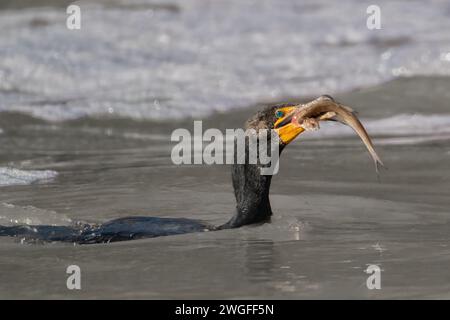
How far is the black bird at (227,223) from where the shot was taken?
674cm

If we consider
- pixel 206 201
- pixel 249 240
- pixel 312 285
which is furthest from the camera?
pixel 206 201

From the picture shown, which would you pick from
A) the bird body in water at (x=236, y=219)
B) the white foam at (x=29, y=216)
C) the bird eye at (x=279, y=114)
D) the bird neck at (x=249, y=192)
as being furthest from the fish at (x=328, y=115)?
the white foam at (x=29, y=216)

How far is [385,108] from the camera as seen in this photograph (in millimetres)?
13180

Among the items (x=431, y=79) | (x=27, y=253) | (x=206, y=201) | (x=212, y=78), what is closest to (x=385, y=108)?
(x=431, y=79)

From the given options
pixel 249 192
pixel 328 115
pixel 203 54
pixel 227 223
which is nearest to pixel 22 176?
pixel 227 223

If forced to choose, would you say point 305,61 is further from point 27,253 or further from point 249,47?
point 27,253

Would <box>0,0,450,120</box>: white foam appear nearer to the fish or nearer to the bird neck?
the bird neck

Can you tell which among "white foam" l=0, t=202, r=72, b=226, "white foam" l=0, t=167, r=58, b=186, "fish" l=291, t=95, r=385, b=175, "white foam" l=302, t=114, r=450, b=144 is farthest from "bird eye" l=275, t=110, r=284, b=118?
"white foam" l=302, t=114, r=450, b=144

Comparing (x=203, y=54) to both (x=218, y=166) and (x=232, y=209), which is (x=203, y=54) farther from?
(x=232, y=209)

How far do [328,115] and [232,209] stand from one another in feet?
5.56

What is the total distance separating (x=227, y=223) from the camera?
7113 mm

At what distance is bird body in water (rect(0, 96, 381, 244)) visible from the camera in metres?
6.71

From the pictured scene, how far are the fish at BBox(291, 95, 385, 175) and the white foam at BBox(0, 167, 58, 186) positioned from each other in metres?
3.32

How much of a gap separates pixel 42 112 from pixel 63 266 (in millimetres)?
7784
